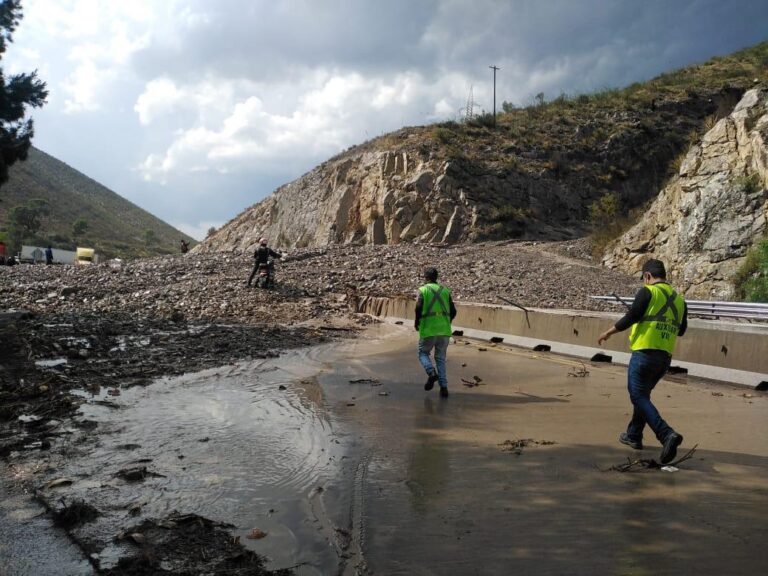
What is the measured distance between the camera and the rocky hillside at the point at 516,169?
34.1 metres

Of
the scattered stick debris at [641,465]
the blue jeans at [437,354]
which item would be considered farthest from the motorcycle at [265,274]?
the scattered stick debris at [641,465]

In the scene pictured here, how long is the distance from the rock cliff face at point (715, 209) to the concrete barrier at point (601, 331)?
27.7ft

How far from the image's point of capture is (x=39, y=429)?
237 inches

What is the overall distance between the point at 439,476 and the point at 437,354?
344cm

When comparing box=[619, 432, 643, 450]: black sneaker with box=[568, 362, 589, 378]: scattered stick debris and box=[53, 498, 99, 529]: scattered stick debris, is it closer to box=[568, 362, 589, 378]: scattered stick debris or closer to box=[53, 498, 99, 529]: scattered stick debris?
box=[568, 362, 589, 378]: scattered stick debris

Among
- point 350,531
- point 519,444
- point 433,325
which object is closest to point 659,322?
point 519,444

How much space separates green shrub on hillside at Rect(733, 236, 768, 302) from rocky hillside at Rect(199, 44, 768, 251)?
48.7 ft

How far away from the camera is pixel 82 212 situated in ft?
317

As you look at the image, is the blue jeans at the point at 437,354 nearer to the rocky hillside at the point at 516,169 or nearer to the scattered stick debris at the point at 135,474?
the scattered stick debris at the point at 135,474

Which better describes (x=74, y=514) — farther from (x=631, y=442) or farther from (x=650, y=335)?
(x=650, y=335)

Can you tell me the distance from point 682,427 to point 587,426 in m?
0.93

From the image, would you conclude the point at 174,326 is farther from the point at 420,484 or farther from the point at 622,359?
the point at 420,484

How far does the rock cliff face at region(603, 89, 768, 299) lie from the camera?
1962 centimetres

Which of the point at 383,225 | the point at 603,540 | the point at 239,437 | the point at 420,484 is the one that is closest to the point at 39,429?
the point at 239,437
